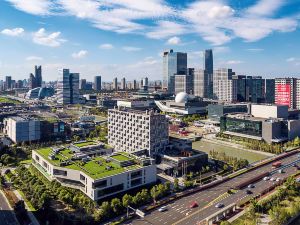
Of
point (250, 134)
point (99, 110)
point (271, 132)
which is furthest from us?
point (99, 110)

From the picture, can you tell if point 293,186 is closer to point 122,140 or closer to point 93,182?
point 93,182

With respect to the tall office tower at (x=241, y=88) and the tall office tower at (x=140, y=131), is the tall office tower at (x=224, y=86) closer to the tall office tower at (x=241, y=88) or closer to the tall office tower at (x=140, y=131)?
the tall office tower at (x=241, y=88)

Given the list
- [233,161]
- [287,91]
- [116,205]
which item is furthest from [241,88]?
[116,205]

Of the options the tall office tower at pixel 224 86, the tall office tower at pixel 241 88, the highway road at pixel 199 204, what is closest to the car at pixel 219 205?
the highway road at pixel 199 204

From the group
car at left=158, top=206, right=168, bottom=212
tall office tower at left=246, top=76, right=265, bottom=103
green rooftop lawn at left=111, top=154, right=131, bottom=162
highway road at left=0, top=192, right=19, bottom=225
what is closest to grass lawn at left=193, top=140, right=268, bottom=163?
green rooftop lawn at left=111, top=154, right=131, bottom=162

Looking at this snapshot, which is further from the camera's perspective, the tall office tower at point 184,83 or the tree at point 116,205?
the tall office tower at point 184,83

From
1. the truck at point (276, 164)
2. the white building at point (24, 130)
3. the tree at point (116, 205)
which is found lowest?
the tree at point (116, 205)

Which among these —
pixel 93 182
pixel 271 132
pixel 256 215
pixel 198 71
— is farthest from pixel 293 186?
pixel 198 71
